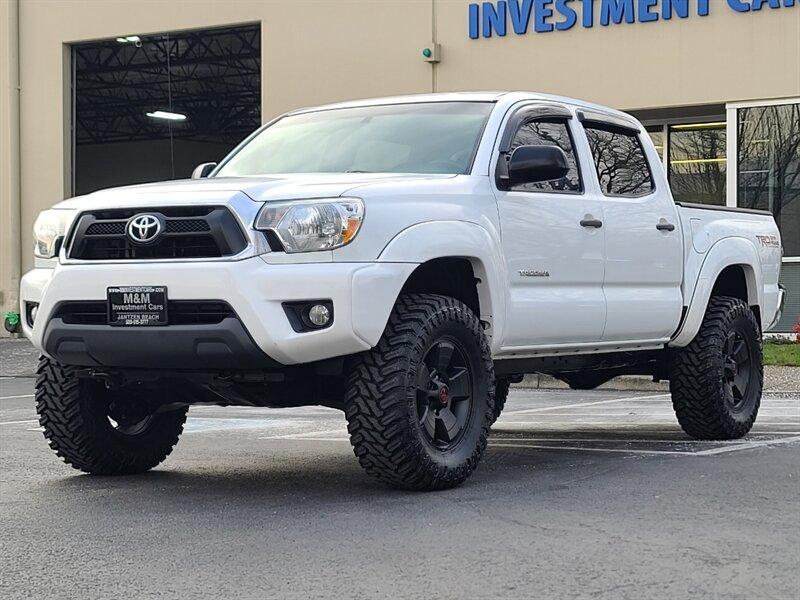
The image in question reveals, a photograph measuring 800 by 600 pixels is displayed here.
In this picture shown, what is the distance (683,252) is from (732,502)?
9.19 ft

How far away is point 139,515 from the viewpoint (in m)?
6.05

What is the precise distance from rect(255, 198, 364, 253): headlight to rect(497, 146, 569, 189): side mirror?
1.18m

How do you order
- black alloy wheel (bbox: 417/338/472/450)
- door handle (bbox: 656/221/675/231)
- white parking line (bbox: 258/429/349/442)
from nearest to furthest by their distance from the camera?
1. black alloy wheel (bbox: 417/338/472/450)
2. door handle (bbox: 656/221/675/231)
3. white parking line (bbox: 258/429/349/442)

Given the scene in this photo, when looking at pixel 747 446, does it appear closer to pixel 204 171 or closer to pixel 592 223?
pixel 592 223

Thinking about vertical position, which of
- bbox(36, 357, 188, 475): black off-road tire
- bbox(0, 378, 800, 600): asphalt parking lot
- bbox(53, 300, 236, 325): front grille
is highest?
bbox(53, 300, 236, 325): front grille

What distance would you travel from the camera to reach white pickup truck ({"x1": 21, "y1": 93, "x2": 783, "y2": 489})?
6199mm

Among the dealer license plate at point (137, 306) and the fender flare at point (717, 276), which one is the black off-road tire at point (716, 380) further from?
the dealer license plate at point (137, 306)

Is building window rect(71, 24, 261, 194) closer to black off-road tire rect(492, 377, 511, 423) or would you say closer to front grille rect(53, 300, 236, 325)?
black off-road tire rect(492, 377, 511, 423)

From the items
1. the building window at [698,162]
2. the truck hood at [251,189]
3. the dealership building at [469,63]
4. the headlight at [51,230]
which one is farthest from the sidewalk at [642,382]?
the headlight at [51,230]

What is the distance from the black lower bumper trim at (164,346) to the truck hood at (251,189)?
0.59m

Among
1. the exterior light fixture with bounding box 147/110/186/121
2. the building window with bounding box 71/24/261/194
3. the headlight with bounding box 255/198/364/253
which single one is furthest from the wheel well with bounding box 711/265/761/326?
the exterior light fixture with bounding box 147/110/186/121

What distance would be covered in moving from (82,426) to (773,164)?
543 inches

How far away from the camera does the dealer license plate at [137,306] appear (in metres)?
6.28

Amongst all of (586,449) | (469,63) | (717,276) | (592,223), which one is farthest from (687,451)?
(469,63)
